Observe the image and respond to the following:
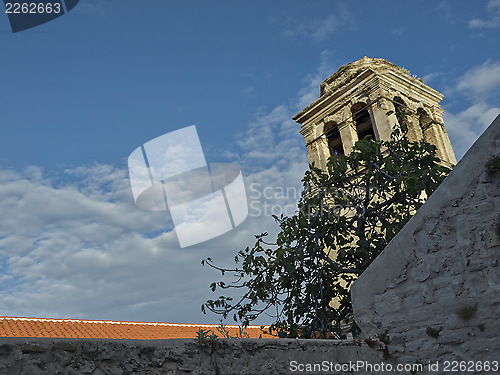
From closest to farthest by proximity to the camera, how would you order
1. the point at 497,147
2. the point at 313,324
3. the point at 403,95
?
the point at 497,147 → the point at 313,324 → the point at 403,95

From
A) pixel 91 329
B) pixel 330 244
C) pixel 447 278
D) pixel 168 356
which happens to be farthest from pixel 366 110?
pixel 168 356

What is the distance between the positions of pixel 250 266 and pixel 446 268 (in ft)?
12.9

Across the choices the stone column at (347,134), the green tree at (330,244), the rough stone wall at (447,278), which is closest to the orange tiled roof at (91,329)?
the green tree at (330,244)

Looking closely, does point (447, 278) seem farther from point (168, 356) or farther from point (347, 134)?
point (347, 134)

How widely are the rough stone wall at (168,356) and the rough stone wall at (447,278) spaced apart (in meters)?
0.37

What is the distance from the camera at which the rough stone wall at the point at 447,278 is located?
318 cm

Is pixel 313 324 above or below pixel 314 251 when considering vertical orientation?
below

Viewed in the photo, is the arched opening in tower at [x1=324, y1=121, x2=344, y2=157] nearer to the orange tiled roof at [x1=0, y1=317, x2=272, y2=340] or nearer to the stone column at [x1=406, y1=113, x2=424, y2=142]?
the stone column at [x1=406, y1=113, x2=424, y2=142]

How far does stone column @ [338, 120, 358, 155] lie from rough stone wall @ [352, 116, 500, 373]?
9795mm

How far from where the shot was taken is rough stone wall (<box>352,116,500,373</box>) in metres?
3.18

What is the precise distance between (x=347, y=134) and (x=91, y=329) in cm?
958

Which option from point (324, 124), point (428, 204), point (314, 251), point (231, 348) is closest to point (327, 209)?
point (314, 251)

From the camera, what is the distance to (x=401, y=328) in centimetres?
345

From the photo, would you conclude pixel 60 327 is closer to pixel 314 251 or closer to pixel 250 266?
pixel 250 266
